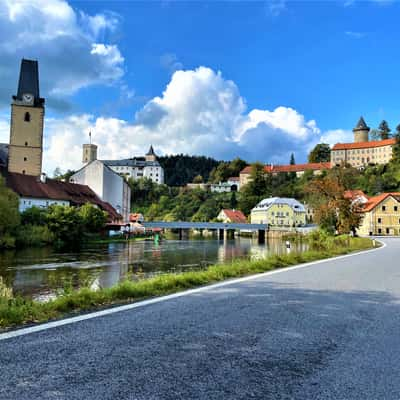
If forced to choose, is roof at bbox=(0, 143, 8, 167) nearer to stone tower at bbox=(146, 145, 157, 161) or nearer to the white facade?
the white facade

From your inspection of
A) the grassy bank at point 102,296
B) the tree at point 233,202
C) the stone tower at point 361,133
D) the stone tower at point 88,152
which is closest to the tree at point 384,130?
the stone tower at point 361,133

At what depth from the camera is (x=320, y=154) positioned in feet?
445

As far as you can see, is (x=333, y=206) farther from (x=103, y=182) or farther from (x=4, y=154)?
(x=4, y=154)

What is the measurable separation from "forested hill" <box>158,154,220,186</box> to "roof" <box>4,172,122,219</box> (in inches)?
4016

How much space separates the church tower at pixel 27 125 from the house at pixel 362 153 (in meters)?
85.3

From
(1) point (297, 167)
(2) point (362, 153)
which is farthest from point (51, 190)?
(2) point (362, 153)

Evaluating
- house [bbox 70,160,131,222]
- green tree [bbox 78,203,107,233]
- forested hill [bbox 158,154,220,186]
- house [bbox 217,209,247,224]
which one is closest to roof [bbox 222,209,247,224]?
house [bbox 217,209,247,224]

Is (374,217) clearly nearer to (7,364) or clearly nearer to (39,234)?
(39,234)

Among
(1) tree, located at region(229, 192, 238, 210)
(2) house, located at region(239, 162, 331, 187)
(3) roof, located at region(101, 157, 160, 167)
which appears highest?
(3) roof, located at region(101, 157, 160, 167)

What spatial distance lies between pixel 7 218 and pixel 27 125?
32.2 m

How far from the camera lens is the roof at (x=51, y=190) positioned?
53.9 m

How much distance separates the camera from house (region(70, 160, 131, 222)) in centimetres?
7338

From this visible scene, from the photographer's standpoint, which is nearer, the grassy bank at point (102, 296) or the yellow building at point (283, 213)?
the grassy bank at point (102, 296)

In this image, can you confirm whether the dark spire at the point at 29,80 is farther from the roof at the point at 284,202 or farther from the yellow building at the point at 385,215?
the yellow building at the point at 385,215
